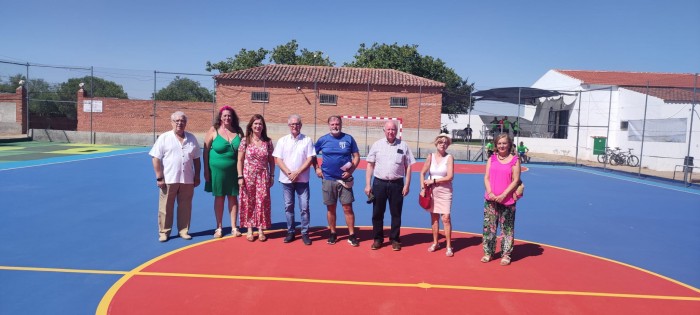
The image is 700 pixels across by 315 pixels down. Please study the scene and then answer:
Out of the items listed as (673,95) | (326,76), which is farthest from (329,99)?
(673,95)

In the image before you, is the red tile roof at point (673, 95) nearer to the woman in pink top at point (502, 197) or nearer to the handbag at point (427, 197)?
the woman in pink top at point (502, 197)

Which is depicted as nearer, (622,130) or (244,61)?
(622,130)

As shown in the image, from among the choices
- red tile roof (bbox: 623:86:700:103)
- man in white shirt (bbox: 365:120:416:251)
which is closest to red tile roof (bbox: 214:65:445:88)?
red tile roof (bbox: 623:86:700:103)

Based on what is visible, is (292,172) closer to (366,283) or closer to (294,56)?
(366,283)

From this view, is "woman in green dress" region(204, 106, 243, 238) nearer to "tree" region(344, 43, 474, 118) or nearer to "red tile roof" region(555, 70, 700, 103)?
"red tile roof" region(555, 70, 700, 103)

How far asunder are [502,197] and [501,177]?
0.82ft

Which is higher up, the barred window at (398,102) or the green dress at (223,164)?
the barred window at (398,102)

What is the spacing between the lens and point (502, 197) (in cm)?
534

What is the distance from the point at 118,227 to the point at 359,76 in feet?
86.7

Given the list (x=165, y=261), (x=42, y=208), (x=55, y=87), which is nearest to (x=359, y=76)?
(x=55, y=87)

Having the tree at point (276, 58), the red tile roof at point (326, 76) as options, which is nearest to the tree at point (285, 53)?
the tree at point (276, 58)

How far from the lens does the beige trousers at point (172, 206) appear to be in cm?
616

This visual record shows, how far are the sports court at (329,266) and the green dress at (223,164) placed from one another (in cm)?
75

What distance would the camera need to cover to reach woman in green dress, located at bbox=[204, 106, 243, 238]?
242 inches
